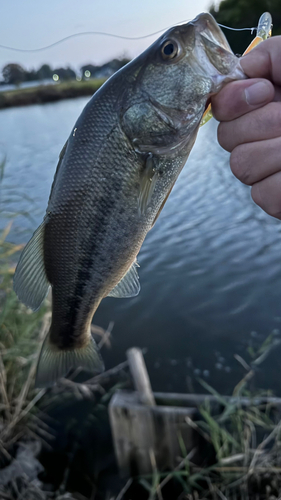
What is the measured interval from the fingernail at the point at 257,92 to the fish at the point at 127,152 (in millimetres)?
110

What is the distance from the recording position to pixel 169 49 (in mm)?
1745

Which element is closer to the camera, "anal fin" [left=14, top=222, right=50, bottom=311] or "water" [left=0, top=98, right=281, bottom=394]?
"anal fin" [left=14, top=222, right=50, bottom=311]

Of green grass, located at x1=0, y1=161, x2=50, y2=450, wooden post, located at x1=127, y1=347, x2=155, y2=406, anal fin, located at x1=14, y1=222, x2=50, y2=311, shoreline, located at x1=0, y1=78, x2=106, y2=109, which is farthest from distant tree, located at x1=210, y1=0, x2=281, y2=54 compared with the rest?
shoreline, located at x1=0, y1=78, x2=106, y2=109

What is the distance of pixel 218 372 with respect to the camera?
601cm

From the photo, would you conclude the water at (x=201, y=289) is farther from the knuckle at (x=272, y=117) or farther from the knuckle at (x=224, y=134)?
the knuckle at (x=272, y=117)

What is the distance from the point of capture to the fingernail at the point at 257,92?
1668mm

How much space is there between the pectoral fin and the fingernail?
3.49 feet

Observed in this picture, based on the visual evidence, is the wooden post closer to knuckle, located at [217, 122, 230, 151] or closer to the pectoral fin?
the pectoral fin

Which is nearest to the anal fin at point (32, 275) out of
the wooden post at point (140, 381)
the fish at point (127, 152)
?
the fish at point (127, 152)

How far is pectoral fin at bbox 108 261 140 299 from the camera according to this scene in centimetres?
214

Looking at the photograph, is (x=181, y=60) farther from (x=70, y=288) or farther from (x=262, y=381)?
(x=262, y=381)

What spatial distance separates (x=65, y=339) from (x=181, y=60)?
1.71m

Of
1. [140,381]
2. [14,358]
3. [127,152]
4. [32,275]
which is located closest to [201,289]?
[140,381]

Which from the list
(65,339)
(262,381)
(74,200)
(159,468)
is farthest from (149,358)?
(74,200)
